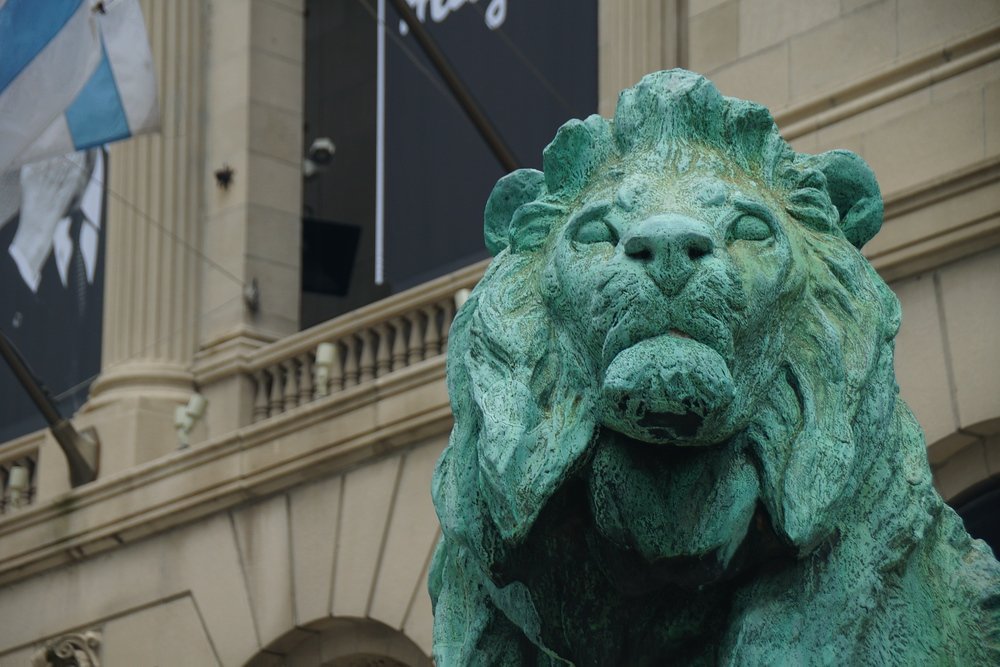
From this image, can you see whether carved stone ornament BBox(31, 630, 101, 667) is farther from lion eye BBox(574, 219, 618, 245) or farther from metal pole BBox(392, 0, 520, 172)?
lion eye BBox(574, 219, 618, 245)

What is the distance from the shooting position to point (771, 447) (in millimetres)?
3588

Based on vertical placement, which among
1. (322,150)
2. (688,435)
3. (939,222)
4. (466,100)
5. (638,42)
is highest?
(322,150)

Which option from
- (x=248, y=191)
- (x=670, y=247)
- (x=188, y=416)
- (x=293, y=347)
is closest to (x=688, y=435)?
(x=670, y=247)

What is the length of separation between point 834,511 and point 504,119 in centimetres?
1442

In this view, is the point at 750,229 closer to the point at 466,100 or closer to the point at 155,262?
the point at 466,100

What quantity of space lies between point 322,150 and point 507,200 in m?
17.0

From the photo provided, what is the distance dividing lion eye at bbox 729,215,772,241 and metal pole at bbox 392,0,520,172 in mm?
12286

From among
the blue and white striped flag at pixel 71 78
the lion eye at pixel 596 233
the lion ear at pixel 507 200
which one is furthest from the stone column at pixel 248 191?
the lion eye at pixel 596 233

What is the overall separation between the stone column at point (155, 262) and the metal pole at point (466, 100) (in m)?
3.93

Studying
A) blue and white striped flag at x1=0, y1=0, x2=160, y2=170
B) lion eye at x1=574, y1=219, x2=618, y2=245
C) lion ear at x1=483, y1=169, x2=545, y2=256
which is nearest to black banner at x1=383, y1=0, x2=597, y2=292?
blue and white striped flag at x1=0, y1=0, x2=160, y2=170

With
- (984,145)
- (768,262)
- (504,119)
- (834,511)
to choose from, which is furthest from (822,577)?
(504,119)

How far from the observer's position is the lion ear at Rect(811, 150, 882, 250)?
4.04m

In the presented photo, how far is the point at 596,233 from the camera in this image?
12.1ft

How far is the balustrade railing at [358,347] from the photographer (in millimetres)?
18000
